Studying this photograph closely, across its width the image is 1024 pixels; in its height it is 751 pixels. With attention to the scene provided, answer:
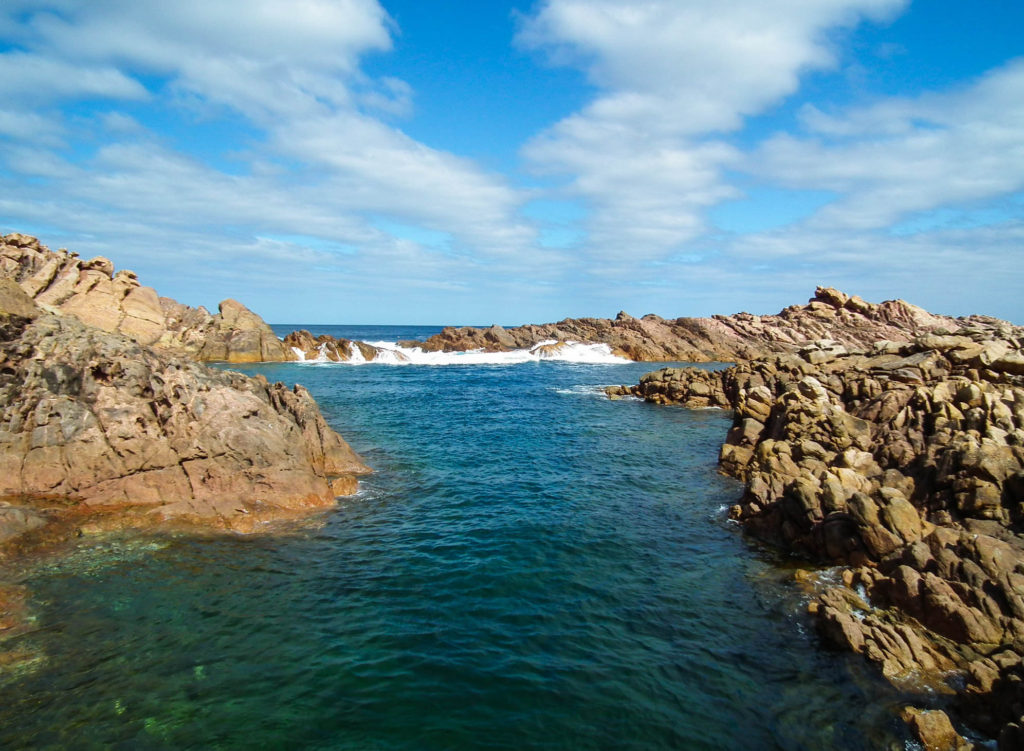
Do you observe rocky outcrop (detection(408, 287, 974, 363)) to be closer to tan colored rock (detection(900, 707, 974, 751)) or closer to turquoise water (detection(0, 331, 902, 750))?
turquoise water (detection(0, 331, 902, 750))

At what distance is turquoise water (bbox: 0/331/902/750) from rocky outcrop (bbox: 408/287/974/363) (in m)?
85.3

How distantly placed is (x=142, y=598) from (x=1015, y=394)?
102ft

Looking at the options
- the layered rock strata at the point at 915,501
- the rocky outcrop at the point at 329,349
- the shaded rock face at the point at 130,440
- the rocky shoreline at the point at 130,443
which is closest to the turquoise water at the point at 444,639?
the layered rock strata at the point at 915,501

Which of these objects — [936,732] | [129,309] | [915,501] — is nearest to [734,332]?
[915,501]

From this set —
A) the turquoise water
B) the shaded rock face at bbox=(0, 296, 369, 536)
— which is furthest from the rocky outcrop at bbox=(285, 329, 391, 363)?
the turquoise water

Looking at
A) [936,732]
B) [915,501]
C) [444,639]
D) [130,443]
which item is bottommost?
[444,639]

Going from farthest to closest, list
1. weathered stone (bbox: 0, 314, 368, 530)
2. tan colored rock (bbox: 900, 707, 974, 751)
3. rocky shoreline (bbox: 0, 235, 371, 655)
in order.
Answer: weathered stone (bbox: 0, 314, 368, 530)
rocky shoreline (bbox: 0, 235, 371, 655)
tan colored rock (bbox: 900, 707, 974, 751)

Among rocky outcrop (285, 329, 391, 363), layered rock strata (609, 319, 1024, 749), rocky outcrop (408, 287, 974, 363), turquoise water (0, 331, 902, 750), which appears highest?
rocky outcrop (408, 287, 974, 363)

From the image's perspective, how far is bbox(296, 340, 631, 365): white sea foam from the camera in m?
93.6

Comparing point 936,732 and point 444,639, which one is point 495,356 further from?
point 936,732

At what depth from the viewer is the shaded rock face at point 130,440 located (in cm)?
1830

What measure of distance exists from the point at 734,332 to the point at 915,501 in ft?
339

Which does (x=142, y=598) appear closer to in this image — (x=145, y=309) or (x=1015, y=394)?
(x=1015, y=394)

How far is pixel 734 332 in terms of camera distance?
116 metres
